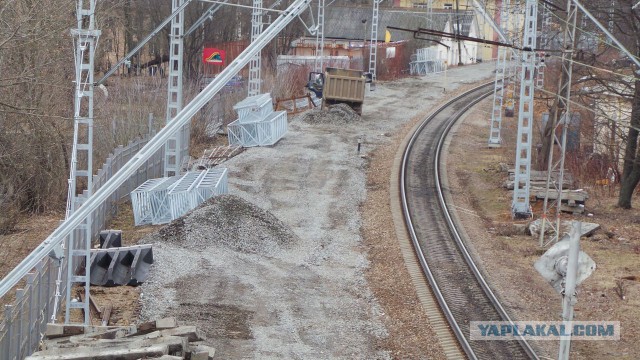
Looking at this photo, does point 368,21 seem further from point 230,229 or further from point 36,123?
point 230,229

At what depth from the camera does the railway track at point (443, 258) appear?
1429cm

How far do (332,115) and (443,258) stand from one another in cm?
1899

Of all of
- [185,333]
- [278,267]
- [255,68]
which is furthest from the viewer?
[255,68]

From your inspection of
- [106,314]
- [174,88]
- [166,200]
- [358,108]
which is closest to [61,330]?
[106,314]

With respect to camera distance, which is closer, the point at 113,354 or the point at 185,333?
the point at 113,354

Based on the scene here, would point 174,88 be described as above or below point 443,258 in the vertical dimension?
above

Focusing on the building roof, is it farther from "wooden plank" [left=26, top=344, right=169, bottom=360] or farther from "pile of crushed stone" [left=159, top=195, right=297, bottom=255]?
"wooden plank" [left=26, top=344, right=169, bottom=360]

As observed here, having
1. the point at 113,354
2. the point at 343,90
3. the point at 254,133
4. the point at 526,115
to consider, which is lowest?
the point at 113,354

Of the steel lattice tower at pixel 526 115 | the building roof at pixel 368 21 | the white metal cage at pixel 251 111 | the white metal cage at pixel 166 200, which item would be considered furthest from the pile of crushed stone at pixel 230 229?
the building roof at pixel 368 21

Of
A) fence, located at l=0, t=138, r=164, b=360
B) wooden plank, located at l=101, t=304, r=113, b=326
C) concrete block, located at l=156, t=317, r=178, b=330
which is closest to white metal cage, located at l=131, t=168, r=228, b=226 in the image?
fence, located at l=0, t=138, r=164, b=360

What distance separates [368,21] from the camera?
2527 inches

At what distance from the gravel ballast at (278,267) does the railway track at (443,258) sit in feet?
2.53

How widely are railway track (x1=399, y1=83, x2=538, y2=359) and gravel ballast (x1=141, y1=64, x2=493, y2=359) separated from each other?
30.3 inches

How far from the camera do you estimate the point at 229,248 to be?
63.1 ft
